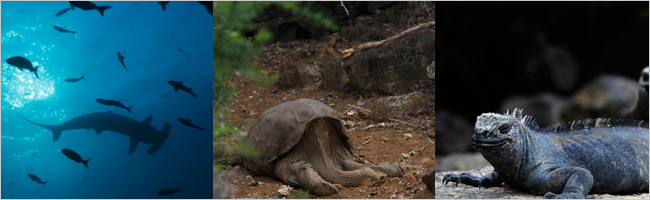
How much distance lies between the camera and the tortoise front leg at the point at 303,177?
3.37 metres

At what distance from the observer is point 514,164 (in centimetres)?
260

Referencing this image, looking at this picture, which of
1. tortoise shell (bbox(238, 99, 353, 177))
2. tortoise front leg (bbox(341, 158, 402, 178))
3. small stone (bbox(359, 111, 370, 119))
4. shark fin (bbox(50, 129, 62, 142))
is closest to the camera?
shark fin (bbox(50, 129, 62, 142))

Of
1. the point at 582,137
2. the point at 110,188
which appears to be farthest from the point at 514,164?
the point at 110,188

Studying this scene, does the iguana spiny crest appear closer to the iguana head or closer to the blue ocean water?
the iguana head

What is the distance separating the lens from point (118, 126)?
9.71 ft

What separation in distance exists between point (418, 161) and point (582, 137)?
1444mm

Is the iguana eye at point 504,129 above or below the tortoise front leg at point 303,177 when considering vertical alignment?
above

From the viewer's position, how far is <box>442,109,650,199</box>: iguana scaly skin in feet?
8.13

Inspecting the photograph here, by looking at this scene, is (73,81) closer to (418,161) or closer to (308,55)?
(418,161)

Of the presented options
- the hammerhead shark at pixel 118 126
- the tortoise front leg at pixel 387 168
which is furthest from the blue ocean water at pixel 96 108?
the tortoise front leg at pixel 387 168

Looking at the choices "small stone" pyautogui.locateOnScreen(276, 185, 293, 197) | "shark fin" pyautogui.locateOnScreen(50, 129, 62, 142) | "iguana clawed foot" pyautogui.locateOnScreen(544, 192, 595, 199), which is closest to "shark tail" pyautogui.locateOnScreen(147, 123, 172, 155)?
"shark fin" pyautogui.locateOnScreen(50, 129, 62, 142)

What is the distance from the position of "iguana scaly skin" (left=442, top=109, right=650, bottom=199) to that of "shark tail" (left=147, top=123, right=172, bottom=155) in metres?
2.04

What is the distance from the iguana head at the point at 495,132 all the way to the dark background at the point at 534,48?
0.89 feet

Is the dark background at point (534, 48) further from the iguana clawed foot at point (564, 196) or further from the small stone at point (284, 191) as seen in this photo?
the small stone at point (284, 191)
